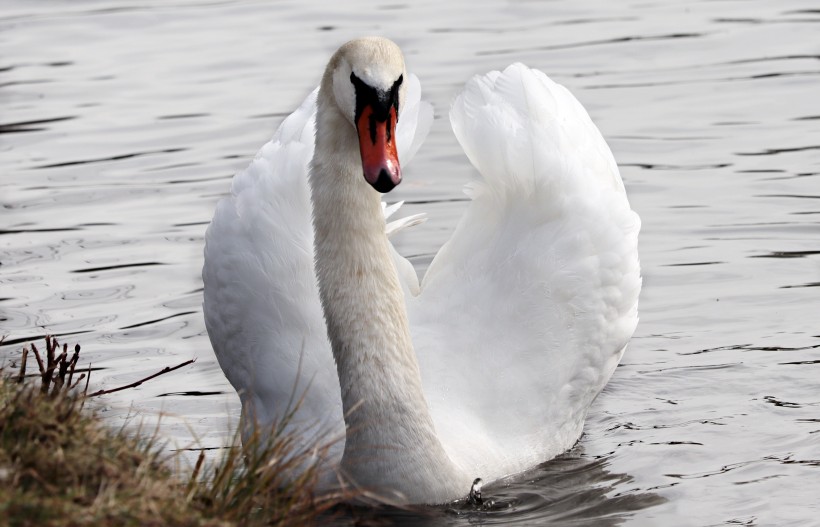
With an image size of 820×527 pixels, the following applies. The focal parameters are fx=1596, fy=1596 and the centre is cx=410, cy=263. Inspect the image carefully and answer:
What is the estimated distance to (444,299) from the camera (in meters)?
7.20

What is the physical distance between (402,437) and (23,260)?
15.5ft

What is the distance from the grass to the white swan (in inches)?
42.4

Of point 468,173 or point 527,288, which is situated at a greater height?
point 527,288

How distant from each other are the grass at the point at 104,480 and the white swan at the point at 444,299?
108 cm

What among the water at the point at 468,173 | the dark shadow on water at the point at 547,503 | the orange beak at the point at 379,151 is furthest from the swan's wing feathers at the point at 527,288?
the orange beak at the point at 379,151

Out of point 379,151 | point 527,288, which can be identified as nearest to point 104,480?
point 379,151

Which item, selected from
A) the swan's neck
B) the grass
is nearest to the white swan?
the swan's neck

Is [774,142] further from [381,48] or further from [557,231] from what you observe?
[381,48]

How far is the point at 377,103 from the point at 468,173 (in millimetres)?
5864

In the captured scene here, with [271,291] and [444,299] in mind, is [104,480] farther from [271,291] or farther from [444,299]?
[444,299]

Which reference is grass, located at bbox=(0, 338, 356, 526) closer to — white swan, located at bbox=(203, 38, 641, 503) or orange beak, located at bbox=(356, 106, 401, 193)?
orange beak, located at bbox=(356, 106, 401, 193)

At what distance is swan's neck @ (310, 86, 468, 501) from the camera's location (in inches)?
238

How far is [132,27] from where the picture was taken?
1564 centimetres

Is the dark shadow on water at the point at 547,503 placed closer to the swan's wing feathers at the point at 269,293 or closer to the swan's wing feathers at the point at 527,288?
the swan's wing feathers at the point at 527,288
